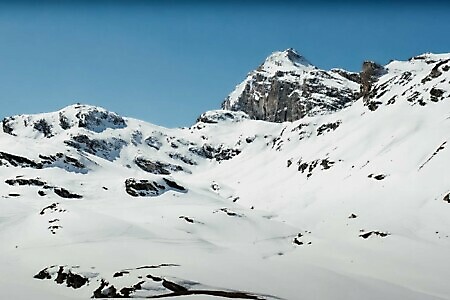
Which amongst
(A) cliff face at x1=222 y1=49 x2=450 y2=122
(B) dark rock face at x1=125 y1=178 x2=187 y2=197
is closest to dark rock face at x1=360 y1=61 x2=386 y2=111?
(A) cliff face at x1=222 y1=49 x2=450 y2=122

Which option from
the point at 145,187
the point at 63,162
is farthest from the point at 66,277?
the point at 63,162

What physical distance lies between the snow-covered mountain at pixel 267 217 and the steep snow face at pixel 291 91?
46720mm

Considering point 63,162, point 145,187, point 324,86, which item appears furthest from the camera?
point 324,86

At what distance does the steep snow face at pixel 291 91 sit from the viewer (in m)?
139

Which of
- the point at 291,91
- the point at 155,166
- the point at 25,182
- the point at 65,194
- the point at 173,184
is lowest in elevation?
the point at 65,194

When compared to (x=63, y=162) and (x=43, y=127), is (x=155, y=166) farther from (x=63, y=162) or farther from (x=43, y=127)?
(x=43, y=127)

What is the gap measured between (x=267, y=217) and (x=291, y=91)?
363 ft

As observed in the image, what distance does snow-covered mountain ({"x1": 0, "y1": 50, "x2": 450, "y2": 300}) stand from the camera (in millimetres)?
24922

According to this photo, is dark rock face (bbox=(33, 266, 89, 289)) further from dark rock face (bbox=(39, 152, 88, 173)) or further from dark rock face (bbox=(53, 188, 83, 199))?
dark rock face (bbox=(39, 152, 88, 173))

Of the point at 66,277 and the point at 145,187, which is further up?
the point at 145,187

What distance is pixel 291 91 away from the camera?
516 feet

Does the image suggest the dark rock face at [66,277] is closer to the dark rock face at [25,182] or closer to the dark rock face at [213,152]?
the dark rock face at [25,182]

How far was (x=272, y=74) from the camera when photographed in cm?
17962

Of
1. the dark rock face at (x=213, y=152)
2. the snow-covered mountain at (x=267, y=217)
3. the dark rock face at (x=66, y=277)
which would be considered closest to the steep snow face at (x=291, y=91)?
the dark rock face at (x=213, y=152)
